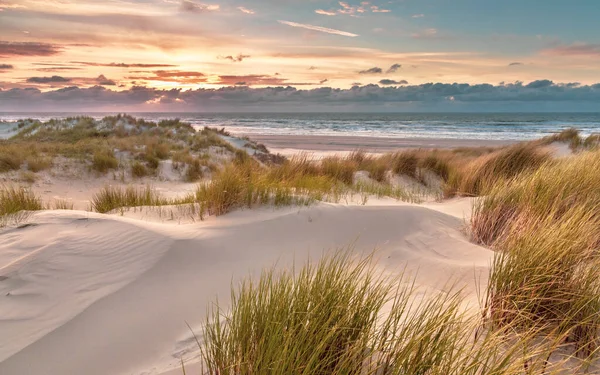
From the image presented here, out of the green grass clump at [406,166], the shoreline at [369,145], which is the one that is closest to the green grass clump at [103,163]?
the green grass clump at [406,166]

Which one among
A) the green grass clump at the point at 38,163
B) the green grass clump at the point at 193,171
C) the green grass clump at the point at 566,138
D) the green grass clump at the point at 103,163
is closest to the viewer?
the green grass clump at the point at 38,163

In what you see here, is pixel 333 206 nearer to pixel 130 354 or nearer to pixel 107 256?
pixel 107 256

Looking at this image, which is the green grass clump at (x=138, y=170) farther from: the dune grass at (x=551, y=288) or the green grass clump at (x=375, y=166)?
the dune grass at (x=551, y=288)

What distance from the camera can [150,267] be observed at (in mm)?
3777

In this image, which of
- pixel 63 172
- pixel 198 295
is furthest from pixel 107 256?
pixel 63 172

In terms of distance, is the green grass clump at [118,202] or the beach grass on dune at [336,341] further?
the green grass clump at [118,202]

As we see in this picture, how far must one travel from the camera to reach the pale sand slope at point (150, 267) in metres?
2.72

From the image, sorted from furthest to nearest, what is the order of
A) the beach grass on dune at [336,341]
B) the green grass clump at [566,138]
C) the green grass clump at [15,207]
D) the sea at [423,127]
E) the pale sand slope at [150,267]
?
the sea at [423,127] < the green grass clump at [566,138] < the green grass clump at [15,207] < the pale sand slope at [150,267] < the beach grass on dune at [336,341]

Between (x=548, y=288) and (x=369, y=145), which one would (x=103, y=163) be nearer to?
(x=548, y=288)

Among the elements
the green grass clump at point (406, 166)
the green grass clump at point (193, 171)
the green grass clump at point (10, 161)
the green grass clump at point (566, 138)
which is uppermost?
the green grass clump at point (566, 138)

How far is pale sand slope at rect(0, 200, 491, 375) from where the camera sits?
2.72 m

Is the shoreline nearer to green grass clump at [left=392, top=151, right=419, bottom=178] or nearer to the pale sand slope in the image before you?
green grass clump at [left=392, top=151, right=419, bottom=178]

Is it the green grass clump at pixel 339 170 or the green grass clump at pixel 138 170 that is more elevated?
the green grass clump at pixel 339 170

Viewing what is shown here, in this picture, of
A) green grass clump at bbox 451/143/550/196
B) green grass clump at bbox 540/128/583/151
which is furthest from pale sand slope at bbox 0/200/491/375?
green grass clump at bbox 540/128/583/151
